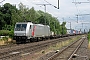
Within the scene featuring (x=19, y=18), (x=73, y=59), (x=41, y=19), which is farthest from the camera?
(x=41, y=19)

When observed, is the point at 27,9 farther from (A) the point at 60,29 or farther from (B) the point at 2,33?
(B) the point at 2,33

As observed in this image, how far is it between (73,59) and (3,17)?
233ft

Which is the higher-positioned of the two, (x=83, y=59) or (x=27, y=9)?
(x=27, y=9)

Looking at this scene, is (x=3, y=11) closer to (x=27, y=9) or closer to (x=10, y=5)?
(x=10, y=5)

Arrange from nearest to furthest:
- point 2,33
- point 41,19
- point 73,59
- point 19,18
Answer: point 73,59
point 2,33
point 19,18
point 41,19

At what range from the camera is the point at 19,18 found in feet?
247

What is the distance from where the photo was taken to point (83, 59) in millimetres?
16172

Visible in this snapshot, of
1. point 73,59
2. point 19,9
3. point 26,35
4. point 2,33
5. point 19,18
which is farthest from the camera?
point 19,9

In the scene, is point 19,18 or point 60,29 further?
point 60,29

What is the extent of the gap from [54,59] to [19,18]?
5988 cm

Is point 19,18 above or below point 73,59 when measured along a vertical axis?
above

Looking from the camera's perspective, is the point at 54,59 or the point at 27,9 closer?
the point at 54,59

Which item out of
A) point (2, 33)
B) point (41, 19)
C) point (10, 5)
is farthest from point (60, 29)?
point (2, 33)

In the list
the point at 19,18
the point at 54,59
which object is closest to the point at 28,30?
the point at 54,59
